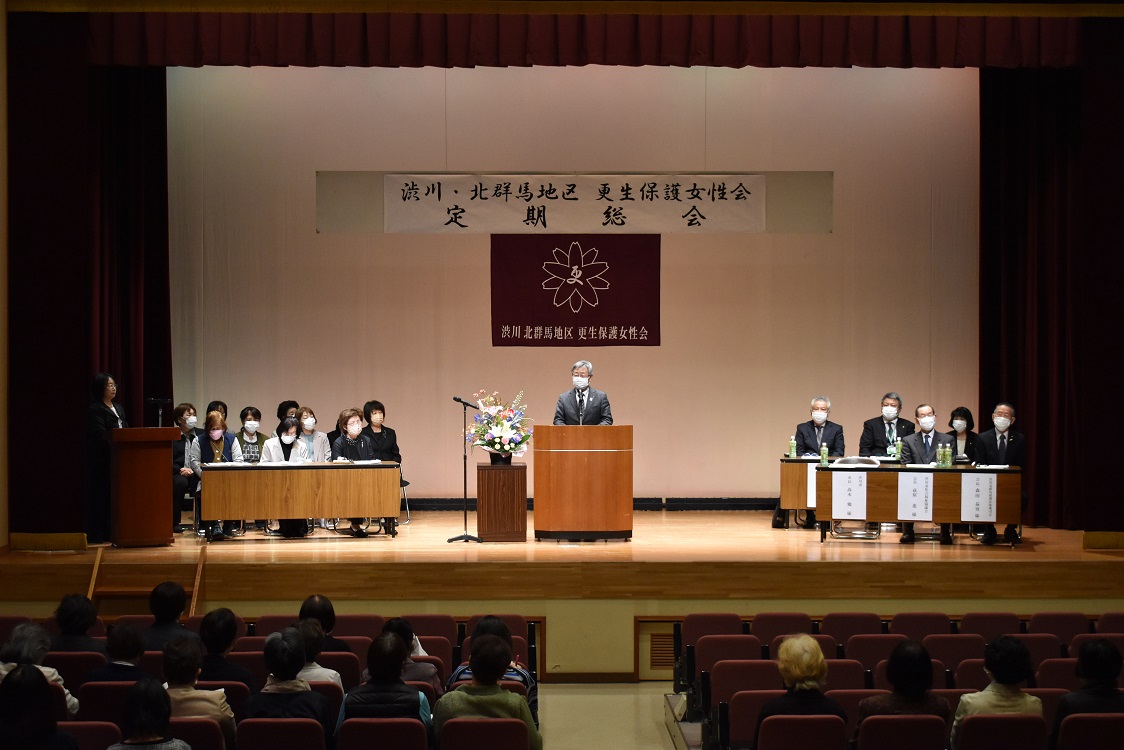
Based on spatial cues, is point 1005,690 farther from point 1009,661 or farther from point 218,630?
point 218,630

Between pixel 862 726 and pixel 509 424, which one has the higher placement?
pixel 509 424

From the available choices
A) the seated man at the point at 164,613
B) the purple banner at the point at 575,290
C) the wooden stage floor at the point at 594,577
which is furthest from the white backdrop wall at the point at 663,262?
the seated man at the point at 164,613

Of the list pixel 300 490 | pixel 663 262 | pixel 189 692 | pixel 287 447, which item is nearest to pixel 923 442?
pixel 663 262

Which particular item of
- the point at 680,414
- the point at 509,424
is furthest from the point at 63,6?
the point at 680,414

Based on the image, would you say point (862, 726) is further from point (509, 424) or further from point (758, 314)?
point (758, 314)

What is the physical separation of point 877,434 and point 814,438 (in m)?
0.52

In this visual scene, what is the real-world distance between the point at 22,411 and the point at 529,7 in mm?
4323

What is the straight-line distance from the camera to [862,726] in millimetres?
3830

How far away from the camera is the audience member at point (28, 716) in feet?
10.7

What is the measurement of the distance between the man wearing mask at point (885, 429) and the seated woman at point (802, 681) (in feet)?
19.6

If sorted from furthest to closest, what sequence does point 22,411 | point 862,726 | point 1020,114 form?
point 1020,114 < point 22,411 < point 862,726

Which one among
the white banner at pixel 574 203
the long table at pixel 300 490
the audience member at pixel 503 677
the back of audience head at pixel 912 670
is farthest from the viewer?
the white banner at pixel 574 203

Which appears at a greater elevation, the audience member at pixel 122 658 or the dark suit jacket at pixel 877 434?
the dark suit jacket at pixel 877 434

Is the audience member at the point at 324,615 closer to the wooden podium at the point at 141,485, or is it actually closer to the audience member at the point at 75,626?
the audience member at the point at 75,626
